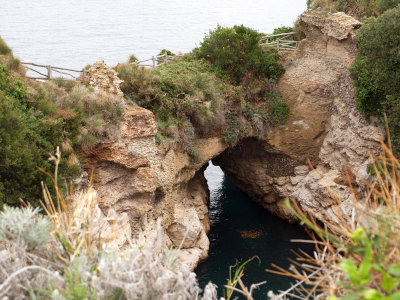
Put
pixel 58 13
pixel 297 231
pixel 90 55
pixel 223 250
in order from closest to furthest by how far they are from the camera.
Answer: pixel 223 250, pixel 297 231, pixel 90 55, pixel 58 13

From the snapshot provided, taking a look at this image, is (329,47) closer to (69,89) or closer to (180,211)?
(180,211)

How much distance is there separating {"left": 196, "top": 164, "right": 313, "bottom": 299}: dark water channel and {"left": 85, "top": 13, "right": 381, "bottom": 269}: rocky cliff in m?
0.97

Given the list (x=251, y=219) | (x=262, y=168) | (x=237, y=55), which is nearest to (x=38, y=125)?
(x=237, y=55)

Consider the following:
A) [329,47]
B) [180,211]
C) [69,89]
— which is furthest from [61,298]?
[329,47]

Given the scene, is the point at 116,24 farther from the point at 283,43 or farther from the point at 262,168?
the point at 262,168

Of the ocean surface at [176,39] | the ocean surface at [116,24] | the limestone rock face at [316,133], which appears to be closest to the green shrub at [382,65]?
the limestone rock face at [316,133]

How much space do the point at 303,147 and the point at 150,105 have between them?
10.8 meters

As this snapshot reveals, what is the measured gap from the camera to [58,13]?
265ft

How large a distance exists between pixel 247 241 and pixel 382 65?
12.2 m

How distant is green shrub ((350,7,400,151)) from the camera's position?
18.9 meters

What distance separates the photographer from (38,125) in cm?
1573

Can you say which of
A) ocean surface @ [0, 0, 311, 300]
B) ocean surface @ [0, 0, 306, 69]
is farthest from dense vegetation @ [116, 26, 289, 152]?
ocean surface @ [0, 0, 306, 69]

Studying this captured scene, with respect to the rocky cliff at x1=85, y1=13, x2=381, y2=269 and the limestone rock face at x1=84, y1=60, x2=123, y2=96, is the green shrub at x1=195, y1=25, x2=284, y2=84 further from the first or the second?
the limestone rock face at x1=84, y1=60, x2=123, y2=96

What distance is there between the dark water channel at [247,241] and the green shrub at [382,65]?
337 inches
